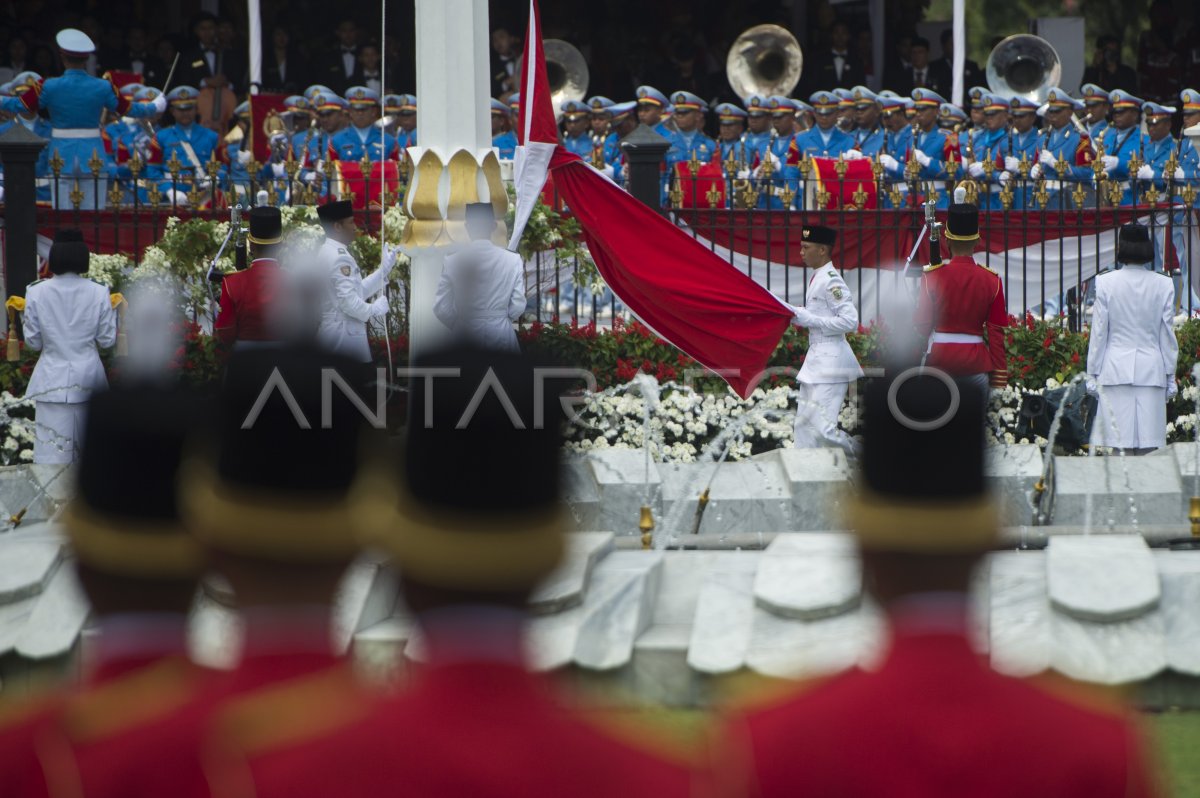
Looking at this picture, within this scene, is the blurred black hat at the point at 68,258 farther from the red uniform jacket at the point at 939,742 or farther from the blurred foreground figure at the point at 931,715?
the red uniform jacket at the point at 939,742

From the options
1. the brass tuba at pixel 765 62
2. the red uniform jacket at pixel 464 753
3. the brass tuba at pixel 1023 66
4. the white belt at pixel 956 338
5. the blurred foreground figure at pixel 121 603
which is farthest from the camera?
the brass tuba at pixel 765 62

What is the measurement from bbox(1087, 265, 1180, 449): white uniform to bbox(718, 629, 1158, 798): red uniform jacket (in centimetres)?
782

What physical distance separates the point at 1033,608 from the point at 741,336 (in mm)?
4763

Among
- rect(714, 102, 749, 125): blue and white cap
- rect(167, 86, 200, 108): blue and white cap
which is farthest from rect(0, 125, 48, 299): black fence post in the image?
rect(714, 102, 749, 125): blue and white cap

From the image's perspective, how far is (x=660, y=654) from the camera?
5211mm

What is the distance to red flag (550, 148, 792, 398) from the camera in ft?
31.9

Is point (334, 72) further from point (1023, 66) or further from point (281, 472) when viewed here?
point (281, 472)

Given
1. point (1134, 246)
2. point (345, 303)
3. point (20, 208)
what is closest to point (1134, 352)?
point (1134, 246)

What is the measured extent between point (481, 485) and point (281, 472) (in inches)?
12.0

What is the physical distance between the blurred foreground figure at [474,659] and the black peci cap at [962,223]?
7504 mm

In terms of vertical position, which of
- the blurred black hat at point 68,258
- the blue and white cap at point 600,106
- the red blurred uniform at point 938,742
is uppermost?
the blue and white cap at point 600,106

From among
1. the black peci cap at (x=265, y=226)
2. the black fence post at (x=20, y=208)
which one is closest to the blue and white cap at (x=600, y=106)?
the black fence post at (x=20, y=208)

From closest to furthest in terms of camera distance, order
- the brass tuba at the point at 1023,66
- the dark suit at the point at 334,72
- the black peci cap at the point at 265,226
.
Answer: the black peci cap at the point at 265,226
the brass tuba at the point at 1023,66
the dark suit at the point at 334,72

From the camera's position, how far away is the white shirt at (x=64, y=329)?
988cm
